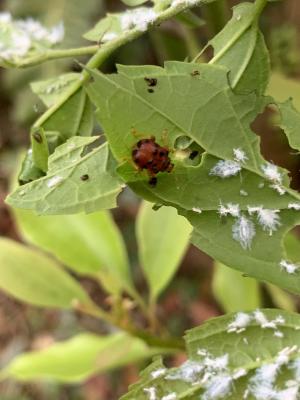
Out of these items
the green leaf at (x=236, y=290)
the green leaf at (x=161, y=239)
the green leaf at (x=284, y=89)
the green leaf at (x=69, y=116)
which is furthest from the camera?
the green leaf at (x=236, y=290)

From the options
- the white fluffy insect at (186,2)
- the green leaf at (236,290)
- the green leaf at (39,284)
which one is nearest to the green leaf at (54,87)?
the white fluffy insect at (186,2)

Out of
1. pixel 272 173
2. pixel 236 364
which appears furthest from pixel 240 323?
pixel 272 173

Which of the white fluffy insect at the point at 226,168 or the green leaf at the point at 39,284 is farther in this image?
the green leaf at the point at 39,284

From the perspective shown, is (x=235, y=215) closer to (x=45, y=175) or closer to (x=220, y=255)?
(x=220, y=255)

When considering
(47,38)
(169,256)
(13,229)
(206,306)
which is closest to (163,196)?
(47,38)

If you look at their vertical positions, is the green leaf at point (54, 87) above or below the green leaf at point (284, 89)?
above

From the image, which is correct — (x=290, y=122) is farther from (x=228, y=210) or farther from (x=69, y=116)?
(x=69, y=116)

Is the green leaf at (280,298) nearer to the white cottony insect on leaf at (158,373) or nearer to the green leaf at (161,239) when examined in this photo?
the green leaf at (161,239)

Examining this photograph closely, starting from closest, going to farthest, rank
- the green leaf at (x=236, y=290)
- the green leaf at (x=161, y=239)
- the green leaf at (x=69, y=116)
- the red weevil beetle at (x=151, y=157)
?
the red weevil beetle at (x=151, y=157), the green leaf at (x=69, y=116), the green leaf at (x=161, y=239), the green leaf at (x=236, y=290)

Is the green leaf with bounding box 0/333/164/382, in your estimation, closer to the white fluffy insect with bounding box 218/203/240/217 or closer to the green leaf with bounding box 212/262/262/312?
the green leaf with bounding box 212/262/262/312
